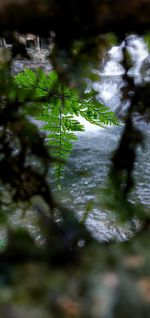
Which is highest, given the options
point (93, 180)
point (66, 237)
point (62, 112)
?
point (62, 112)

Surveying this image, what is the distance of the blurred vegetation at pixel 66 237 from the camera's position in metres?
Result: 0.59

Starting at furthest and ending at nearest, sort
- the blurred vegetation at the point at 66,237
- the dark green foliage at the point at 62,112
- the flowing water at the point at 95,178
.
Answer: the flowing water at the point at 95,178
the dark green foliage at the point at 62,112
the blurred vegetation at the point at 66,237

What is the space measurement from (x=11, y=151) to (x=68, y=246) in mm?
364

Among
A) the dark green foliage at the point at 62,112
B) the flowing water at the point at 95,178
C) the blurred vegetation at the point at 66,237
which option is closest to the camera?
the blurred vegetation at the point at 66,237

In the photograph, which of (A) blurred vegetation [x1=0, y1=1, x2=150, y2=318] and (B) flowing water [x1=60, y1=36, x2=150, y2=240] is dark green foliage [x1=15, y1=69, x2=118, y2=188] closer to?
(A) blurred vegetation [x1=0, y1=1, x2=150, y2=318]

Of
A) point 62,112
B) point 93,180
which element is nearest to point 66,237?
point 62,112

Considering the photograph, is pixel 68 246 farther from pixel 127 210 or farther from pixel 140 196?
pixel 140 196

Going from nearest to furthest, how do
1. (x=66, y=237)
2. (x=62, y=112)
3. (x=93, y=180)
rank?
(x=66, y=237) → (x=62, y=112) → (x=93, y=180)

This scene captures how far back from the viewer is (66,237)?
0.79 meters

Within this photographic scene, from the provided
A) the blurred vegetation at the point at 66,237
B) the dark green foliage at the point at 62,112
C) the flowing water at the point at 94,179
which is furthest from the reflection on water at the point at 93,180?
the blurred vegetation at the point at 66,237

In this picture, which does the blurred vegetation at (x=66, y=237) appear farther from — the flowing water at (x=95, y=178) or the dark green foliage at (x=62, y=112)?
the flowing water at (x=95, y=178)

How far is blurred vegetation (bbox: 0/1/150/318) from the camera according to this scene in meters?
0.59

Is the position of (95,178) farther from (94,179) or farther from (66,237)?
(66,237)

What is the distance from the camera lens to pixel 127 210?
949 millimetres
